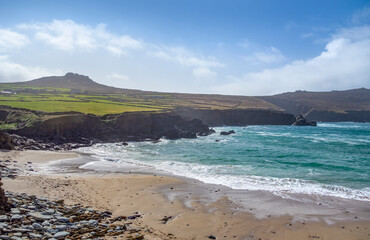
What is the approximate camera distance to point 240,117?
97.8 meters

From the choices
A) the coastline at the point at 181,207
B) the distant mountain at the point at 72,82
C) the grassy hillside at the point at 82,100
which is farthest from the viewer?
the distant mountain at the point at 72,82

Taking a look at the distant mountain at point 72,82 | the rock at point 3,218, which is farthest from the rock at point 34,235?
the distant mountain at point 72,82

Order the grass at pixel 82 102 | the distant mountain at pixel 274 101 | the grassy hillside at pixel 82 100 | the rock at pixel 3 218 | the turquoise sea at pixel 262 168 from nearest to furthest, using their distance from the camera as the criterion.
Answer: the rock at pixel 3 218, the turquoise sea at pixel 262 168, the grass at pixel 82 102, the grassy hillside at pixel 82 100, the distant mountain at pixel 274 101

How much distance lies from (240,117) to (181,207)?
86.4 meters

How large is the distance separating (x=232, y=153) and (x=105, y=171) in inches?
680

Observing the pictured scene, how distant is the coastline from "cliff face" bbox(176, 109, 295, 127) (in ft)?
202

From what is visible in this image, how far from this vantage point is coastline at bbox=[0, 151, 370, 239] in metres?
11.1

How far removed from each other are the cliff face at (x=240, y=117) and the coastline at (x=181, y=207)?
202 feet

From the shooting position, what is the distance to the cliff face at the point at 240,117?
285 ft

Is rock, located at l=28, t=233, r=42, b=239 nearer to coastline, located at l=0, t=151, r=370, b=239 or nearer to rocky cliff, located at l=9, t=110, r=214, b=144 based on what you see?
coastline, located at l=0, t=151, r=370, b=239

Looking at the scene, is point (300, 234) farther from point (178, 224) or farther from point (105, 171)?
point (105, 171)

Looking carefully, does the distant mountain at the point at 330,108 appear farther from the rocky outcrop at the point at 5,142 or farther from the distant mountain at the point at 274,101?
the rocky outcrop at the point at 5,142

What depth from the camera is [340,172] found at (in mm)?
23516

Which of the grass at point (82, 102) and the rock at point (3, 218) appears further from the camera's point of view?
the grass at point (82, 102)
